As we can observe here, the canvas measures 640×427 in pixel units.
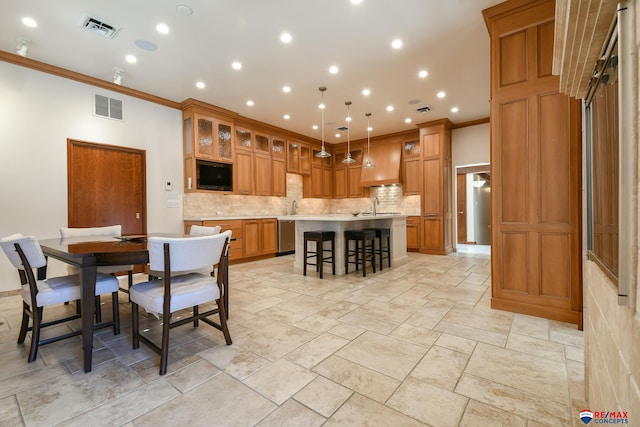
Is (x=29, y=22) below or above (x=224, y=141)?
above

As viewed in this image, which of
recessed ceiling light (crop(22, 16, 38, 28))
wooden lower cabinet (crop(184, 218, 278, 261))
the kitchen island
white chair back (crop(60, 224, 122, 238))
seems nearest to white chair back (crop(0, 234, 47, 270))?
white chair back (crop(60, 224, 122, 238))

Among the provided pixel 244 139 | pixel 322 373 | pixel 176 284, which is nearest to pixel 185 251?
pixel 176 284

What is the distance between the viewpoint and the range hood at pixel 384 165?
7.38 meters

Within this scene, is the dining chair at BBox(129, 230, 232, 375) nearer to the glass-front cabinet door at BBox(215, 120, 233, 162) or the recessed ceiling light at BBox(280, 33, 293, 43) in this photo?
the recessed ceiling light at BBox(280, 33, 293, 43)

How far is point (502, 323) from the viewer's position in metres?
2.61

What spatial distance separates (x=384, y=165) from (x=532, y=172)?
490 cm

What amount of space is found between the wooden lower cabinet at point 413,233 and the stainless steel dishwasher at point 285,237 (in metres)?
2.80

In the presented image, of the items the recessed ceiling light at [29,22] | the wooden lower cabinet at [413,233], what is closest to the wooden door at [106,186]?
the recessed ceiling light at [29,22]

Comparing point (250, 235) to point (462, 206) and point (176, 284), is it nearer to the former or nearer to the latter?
point (176, 284)

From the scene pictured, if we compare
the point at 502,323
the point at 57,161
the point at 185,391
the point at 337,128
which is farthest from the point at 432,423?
the point at 337,128

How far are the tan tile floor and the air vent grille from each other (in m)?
2.87

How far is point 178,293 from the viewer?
202 centimetres

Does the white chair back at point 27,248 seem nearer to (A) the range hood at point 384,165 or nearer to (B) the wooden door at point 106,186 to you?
(B) the wooden door at point 106,186

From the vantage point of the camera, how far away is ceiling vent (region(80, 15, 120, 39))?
2988mm
